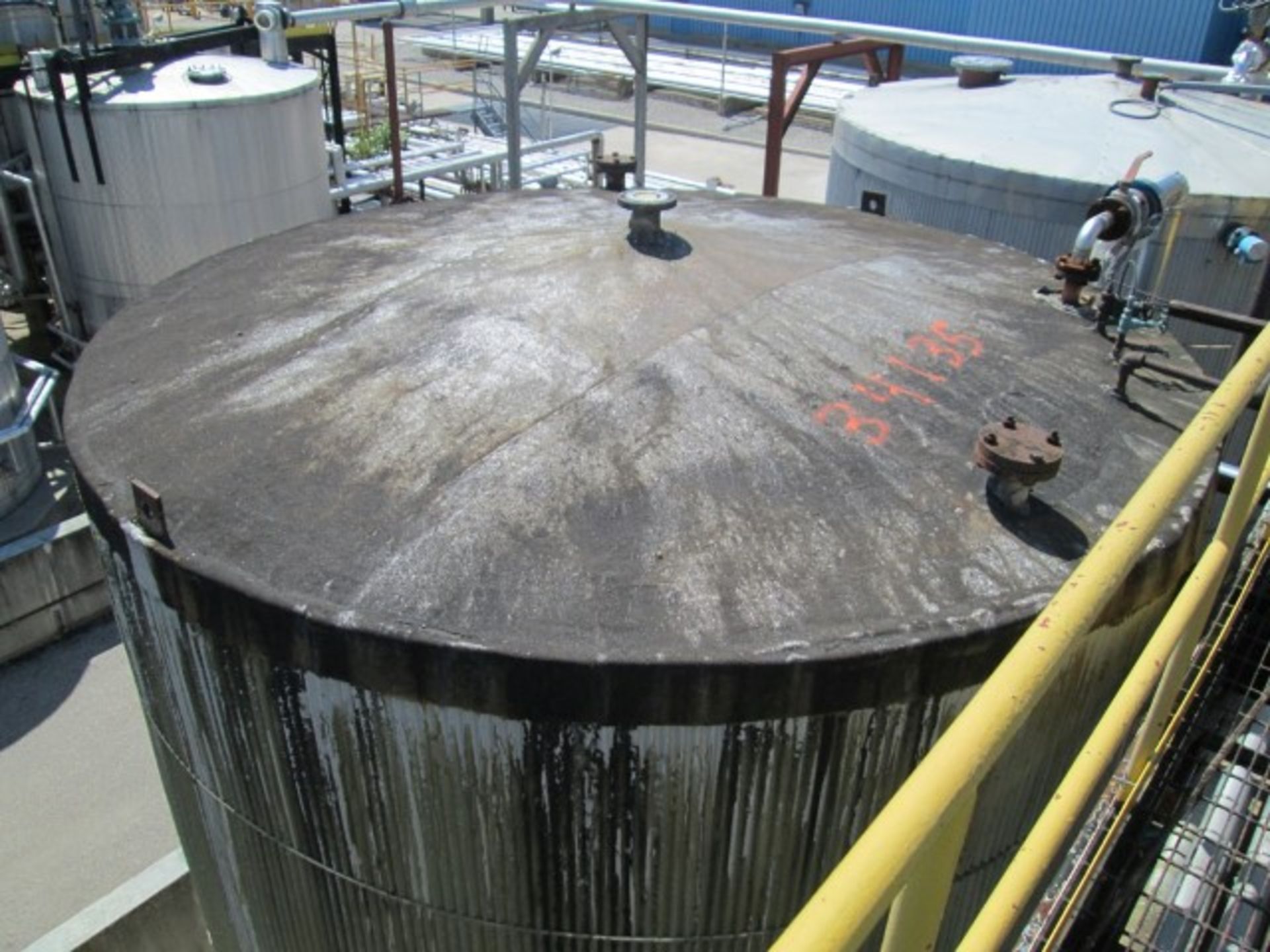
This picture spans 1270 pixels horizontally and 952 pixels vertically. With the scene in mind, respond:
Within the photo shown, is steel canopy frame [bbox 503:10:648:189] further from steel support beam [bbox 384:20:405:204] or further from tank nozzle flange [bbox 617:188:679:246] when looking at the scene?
tank nozzle flange [bbox 617:188:679:246]

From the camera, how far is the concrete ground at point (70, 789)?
752cm

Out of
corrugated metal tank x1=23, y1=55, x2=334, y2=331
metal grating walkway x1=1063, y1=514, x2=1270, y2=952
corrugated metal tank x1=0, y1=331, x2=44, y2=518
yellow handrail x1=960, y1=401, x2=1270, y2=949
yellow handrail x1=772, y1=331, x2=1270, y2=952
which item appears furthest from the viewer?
corrugated metal tank x1=23, y1=55, x2=334, y2=331

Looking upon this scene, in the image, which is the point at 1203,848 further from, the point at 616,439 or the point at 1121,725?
the point at 616,439

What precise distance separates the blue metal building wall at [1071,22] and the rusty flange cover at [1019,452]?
24.5 metres

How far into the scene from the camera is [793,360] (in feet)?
14.1

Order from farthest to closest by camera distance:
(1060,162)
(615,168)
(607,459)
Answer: (1060,162) → (615,168) → (607,459)

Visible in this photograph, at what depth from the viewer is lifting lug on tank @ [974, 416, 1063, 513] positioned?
347cm

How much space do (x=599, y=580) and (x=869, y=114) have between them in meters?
6.94

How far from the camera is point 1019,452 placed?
3504 mm

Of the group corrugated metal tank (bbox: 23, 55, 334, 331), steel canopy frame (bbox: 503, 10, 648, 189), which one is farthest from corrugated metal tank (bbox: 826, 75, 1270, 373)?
corrugated metal tank (bbox: 23, 55, 334, 331)

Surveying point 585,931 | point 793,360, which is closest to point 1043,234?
point 793,360

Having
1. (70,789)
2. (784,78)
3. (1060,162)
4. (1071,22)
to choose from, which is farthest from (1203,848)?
(1071,22)

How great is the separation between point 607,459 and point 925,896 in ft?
7.11

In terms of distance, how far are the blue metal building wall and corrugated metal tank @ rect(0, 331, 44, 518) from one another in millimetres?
20846
